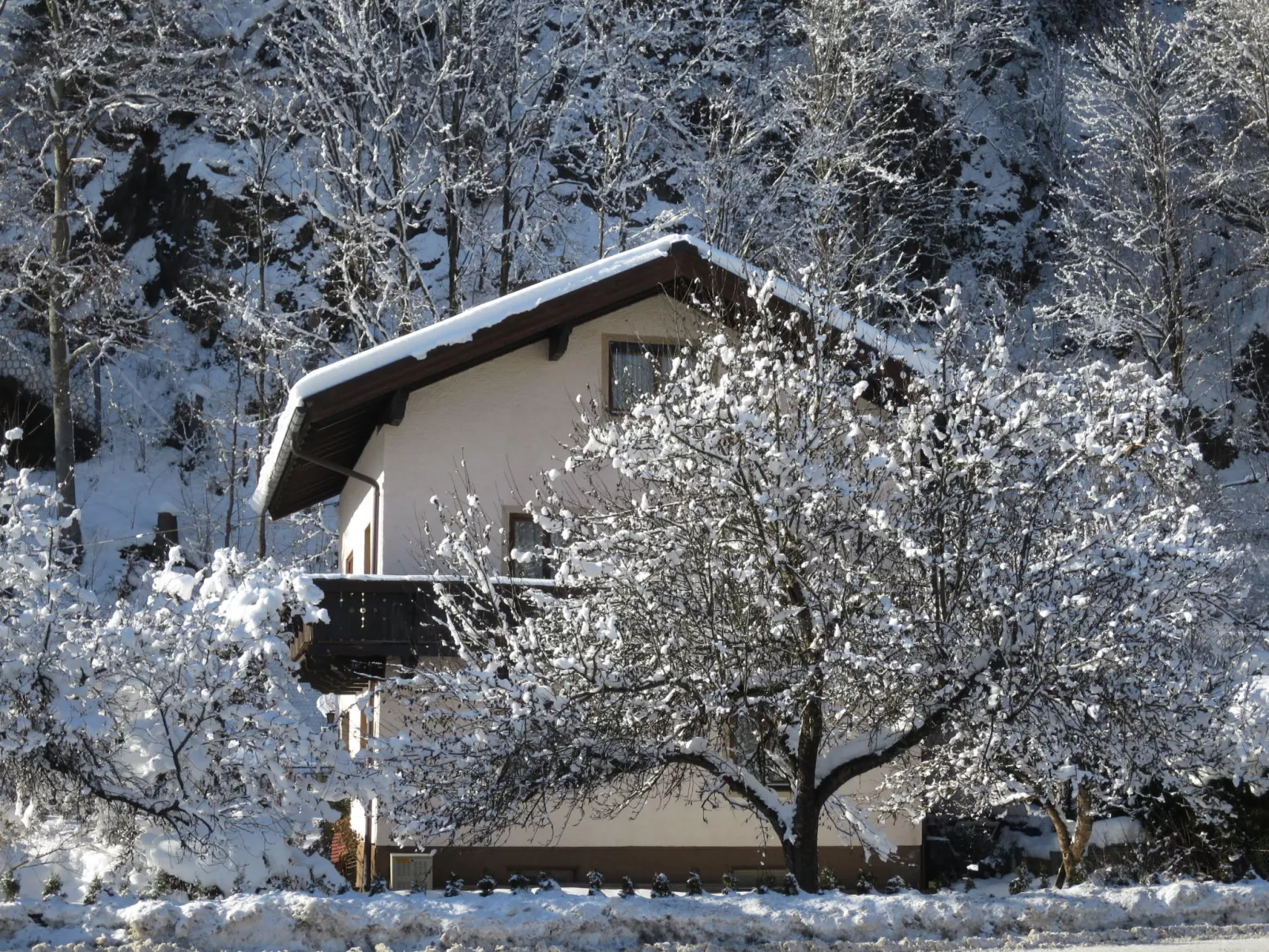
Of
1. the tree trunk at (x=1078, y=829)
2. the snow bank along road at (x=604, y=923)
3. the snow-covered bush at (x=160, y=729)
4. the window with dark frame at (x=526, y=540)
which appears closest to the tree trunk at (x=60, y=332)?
the window with dark frame at (x=526, y=540)

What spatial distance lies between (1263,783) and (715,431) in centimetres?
677

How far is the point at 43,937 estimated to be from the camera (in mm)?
7270

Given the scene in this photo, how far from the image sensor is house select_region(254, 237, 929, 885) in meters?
14.3

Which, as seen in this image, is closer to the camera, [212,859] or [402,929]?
[402,929]

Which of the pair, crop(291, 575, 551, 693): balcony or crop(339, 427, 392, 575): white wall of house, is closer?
crop(291, 575, 551, 693): balcony

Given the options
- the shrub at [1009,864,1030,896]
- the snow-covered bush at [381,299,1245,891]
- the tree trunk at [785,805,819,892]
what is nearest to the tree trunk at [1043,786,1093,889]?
the snow-covered bush at [381,299,1245,891]

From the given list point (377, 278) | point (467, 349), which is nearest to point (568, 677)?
point (467, 349)

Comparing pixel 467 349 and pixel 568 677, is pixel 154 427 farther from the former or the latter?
pixel 568 677

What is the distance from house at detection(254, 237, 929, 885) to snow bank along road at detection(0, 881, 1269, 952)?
5.89 m

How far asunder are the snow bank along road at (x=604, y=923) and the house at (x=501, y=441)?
589 centimetres

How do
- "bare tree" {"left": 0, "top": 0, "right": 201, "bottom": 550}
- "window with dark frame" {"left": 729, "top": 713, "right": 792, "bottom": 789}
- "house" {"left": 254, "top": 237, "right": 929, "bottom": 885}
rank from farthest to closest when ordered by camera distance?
"bare tree" {"left": 0, "top": 0, "right": 201, "bottom": 550}, "house" {"left": 254, "top": 237, "right": 929, "bottom": 885}, "window with dark frame" {"left": 729, "top": 713, "right": 792, "bottom": 789}

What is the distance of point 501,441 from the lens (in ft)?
54.6

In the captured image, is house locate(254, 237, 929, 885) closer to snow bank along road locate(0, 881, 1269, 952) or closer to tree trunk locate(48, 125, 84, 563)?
snow bank along road locate(0, 881, 1269, 952)

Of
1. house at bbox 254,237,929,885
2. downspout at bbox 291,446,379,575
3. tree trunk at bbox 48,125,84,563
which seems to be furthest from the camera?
tree trunk at bbox 48,125,84,563
